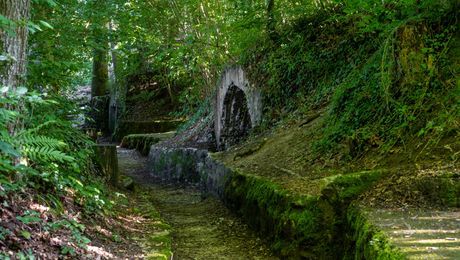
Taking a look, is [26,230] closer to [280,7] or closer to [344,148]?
[344,148]

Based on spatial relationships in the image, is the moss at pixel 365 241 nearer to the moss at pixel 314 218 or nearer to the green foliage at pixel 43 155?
the moss at pixel 314 218

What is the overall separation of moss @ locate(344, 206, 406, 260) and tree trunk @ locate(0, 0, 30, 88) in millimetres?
3276

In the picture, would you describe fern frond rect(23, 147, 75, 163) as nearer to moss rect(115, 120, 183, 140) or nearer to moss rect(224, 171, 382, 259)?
moss rect(224, 171, 382, 259)

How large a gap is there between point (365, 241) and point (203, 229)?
3.56 m

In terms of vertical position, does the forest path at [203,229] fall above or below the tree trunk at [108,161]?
below

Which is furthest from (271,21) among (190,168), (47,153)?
(47,153)

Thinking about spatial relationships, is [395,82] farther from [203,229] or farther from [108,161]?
[108,161]

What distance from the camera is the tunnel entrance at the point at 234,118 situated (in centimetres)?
1170

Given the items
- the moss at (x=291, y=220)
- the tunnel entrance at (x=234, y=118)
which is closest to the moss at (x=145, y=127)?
the tunnel entrance at (x=234, y=118)

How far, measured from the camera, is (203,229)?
675 cm

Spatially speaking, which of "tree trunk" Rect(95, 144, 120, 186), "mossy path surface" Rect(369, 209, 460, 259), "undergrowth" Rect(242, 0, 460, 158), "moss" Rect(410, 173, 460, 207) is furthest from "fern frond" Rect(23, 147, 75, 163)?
"tree trunk" Rect(95, 144, 120, 186)

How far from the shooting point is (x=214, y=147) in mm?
12102

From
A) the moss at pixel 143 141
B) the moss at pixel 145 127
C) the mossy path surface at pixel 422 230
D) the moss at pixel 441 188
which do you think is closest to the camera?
the mossy path surface at pixel 422 230

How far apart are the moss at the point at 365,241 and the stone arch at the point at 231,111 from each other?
7194mm
